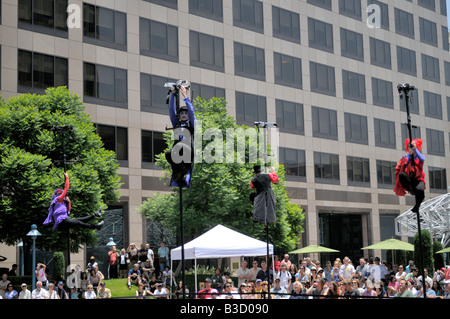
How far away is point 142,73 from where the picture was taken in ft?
137

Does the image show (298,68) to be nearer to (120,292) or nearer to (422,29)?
(422,29)

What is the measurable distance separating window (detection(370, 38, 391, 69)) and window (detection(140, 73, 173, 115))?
24.0 metres

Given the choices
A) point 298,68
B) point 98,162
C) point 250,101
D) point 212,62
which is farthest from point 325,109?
point 98,162

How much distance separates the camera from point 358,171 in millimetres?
56125

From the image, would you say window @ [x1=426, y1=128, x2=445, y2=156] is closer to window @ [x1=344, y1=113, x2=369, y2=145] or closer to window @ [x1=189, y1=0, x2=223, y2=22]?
window @ [x1=344, y1=113, x2=369, y2=145]

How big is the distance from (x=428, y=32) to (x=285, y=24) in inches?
832

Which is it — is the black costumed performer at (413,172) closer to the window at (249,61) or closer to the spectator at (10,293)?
the spectator at (10,293)

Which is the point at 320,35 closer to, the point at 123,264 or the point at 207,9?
the point at 207,9

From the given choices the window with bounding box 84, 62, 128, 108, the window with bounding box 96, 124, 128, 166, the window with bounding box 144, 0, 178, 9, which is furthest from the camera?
the window with bounding box 144, 0, 178, 9

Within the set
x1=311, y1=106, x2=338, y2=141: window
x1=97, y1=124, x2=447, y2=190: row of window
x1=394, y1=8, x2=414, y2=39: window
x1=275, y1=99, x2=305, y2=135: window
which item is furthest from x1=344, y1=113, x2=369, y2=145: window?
x1=394, y1=8, x2=414, y2=39: window

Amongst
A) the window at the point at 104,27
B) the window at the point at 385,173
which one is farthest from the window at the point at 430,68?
the window at the point at 104,27

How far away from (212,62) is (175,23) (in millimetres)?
3950

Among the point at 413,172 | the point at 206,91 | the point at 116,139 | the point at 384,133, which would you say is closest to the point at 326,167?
the point at 384,133

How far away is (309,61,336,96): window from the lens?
53.1 m
